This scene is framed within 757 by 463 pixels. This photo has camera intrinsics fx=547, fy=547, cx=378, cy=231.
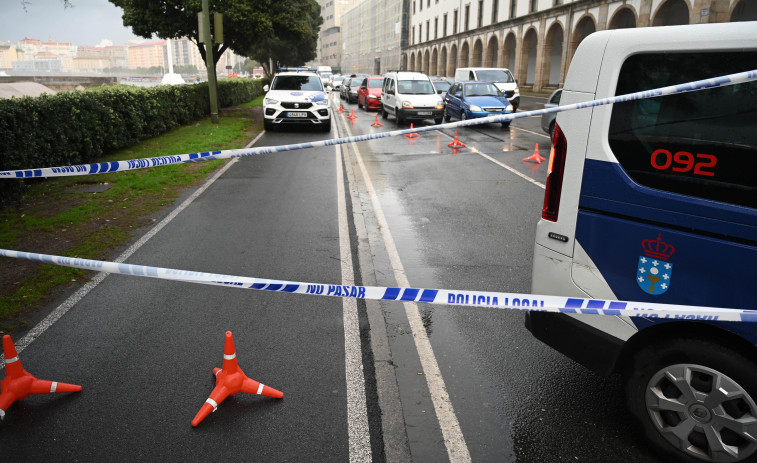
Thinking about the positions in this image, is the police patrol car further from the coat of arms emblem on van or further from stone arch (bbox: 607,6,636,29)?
stone arch (bbox: 607,6,636,29)

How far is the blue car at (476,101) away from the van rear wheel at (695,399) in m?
17.7

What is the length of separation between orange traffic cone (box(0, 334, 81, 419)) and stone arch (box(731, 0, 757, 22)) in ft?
125

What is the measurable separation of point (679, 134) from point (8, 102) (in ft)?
31.6

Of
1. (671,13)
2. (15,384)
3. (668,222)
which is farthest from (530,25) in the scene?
(15,384)

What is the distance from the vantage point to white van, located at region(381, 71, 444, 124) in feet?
72.1

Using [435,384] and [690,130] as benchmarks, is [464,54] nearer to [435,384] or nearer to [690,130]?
[435,384]

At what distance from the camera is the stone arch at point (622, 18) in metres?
38.2

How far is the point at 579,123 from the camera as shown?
2994 mm

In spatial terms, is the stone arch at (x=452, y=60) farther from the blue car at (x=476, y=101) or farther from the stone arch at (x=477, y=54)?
the blue car at (x=476, y=101)

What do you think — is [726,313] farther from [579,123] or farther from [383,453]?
[383,453]

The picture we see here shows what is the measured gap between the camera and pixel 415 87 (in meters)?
23.5

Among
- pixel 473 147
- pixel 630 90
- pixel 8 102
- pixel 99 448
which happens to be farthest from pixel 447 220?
pixel 473 147

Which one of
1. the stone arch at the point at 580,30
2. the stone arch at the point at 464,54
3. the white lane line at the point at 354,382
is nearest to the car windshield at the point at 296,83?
the white lane line at the point at 354,382

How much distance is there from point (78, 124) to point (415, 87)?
15.1 metres
